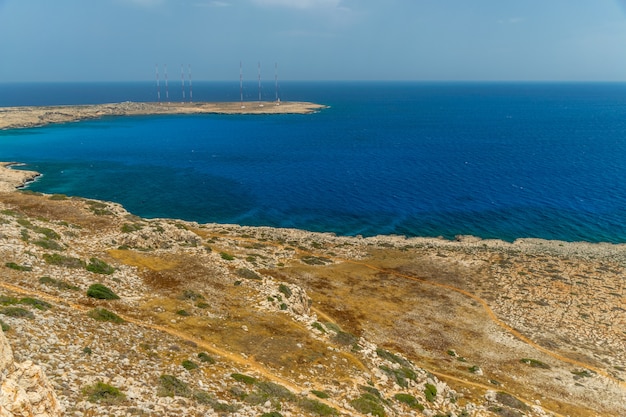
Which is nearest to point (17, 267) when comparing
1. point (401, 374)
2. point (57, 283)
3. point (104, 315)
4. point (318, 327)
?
point (57, 283)

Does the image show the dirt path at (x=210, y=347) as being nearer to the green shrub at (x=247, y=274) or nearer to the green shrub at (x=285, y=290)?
the green shrub at (x=285, y=290)

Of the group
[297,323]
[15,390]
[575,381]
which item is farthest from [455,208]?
[15,390]

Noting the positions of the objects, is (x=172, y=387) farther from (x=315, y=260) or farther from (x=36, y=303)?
(x=315, y=260)

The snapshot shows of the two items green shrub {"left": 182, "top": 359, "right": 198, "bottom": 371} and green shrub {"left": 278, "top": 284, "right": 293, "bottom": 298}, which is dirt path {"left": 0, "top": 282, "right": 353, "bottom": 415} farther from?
green shrub {"left": 278, "top": 284, "right": 293, "bottom": 298}

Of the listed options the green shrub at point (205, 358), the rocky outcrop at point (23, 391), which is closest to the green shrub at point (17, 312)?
the green shrub at point (205, 358)

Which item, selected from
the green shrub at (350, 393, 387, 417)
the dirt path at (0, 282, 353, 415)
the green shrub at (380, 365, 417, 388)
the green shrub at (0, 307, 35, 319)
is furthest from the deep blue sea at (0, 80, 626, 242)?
the green shrub at (0, 307, 35, 319)

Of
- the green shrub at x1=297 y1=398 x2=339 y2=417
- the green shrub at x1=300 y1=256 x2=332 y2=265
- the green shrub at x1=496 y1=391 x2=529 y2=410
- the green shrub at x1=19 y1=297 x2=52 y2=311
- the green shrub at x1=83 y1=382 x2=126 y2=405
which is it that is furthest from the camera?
the green shrub at x1=300 y1=256 x2=332 y2=265

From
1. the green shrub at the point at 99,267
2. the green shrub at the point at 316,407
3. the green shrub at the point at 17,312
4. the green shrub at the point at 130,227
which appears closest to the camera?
the green shrub at the point at 316,407
